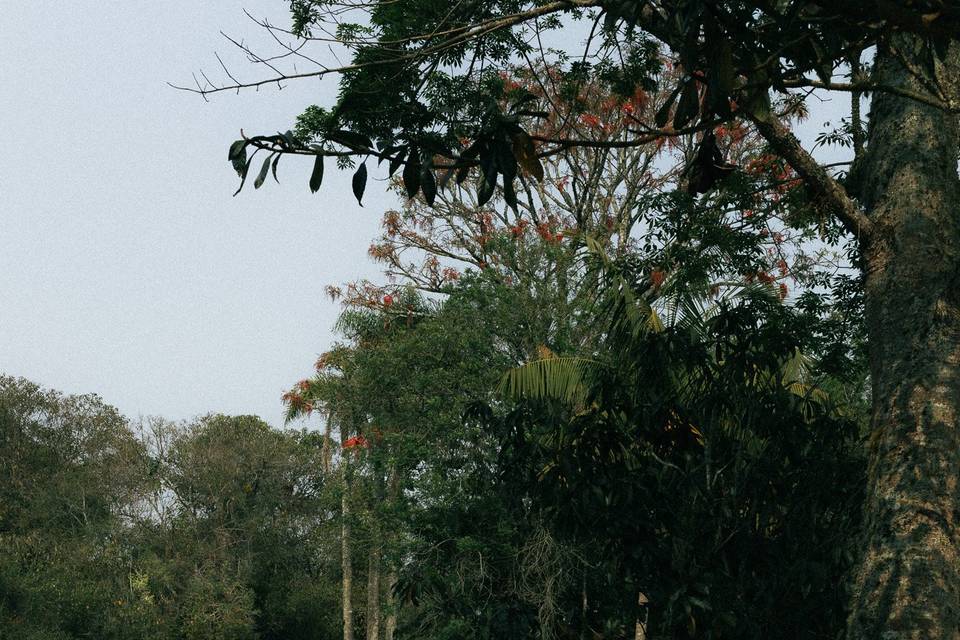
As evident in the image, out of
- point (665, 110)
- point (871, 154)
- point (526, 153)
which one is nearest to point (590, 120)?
point (871, 154)

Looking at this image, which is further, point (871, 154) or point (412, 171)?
point (871, 154)

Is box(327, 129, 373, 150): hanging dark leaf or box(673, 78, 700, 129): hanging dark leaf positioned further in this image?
box(673, 78, 700, 129): hanging dark leaf

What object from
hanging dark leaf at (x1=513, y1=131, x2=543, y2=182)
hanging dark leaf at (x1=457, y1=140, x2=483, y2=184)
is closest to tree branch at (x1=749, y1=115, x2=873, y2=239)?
hanging dark leaf at (x1=513, y1=131, x2=543, y2=182)

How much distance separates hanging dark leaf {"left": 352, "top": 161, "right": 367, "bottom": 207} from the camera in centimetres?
290

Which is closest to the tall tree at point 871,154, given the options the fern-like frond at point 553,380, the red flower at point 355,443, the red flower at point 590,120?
the fern-like frond at point 553,380

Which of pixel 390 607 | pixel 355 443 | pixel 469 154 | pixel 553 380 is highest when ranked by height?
pixel 355 443

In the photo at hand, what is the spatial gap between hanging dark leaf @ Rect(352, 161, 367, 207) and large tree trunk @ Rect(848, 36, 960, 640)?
2.37m

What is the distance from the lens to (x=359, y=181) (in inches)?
114

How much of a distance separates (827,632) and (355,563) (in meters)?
21.1

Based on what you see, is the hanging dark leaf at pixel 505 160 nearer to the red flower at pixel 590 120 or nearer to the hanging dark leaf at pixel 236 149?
the hanging dark leaf at pixel 236 149

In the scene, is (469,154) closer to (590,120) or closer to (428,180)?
(428,180)

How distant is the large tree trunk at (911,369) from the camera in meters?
4.61

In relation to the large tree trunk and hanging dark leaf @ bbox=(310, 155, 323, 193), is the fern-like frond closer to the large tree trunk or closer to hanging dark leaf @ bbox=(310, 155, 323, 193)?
the large tree trunk

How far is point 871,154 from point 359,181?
4.09 meters
